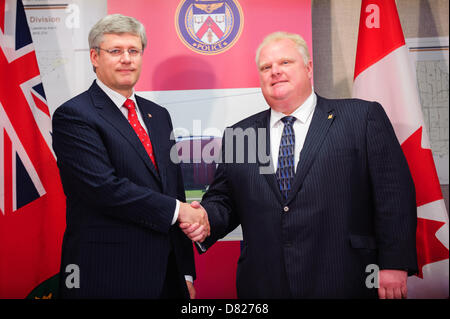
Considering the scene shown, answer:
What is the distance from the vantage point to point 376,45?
2.59m

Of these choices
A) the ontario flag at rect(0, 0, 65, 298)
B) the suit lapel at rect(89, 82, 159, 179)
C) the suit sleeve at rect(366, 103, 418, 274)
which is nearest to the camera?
the suit sleeve at rect(366, 103, 418, 274)

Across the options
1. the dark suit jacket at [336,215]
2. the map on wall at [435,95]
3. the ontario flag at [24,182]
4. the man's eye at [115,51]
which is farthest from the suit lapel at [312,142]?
the ontario flag at [24,182]

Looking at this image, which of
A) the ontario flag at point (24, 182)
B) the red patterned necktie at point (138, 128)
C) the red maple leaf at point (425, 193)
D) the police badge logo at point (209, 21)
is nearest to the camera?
the red patterned necktie at point (138, 128)

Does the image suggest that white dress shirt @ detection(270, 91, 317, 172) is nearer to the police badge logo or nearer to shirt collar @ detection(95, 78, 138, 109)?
shirt collar @ detection(95, 78, 138, 109)

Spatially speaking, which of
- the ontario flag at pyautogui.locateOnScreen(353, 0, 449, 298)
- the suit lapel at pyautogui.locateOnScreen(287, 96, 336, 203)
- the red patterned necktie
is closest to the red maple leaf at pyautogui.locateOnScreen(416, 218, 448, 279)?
the ontario flag at pyautogui.locateOnScreen(353, 0, 449, 298)

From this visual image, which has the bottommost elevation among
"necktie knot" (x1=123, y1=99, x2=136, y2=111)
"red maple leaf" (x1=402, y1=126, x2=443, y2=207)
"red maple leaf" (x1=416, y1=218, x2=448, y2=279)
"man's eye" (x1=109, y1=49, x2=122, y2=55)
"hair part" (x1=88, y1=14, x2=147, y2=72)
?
"red maple leaf" (x1=416, y1=218, x2=448, y2=279)

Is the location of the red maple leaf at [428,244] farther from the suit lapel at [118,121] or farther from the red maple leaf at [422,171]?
the suit lapel at [118,121]

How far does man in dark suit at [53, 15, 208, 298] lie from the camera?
1.81 metres

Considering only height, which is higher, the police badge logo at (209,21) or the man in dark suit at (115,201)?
the police badge logo at (209,21)

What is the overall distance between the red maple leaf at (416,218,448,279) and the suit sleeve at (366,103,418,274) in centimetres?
74

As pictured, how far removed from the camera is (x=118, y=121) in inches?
75.3

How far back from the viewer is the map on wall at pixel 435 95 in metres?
2.98

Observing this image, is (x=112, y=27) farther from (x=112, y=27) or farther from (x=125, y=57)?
(x=125, y=57)

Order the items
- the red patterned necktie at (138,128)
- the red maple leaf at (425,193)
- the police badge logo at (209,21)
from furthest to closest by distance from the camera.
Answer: the police badge logo at (209,21), the red maple leaf at (425,193), the red patterned necktie at (138,128)
